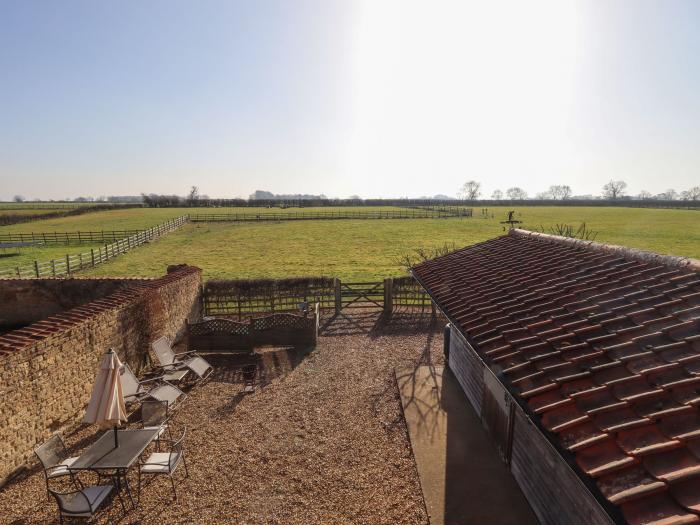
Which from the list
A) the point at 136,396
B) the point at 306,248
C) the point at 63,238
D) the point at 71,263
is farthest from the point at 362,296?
the point at 63,238

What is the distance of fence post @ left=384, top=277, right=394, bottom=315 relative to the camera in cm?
1573

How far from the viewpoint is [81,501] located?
5.44m

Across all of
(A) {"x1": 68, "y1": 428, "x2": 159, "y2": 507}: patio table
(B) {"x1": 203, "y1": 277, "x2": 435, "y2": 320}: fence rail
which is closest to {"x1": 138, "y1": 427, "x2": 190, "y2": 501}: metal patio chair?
(A) {"x1": 68, "y1": 428, "x2": 159, "y2": 507}: patio table

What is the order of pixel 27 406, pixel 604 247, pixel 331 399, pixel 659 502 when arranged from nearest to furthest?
1. pixel 659 502
2. pixel 27 406
3. pixel 604 247
4. pixel 331 399

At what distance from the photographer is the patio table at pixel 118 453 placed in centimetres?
577

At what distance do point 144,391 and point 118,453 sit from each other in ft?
9.77

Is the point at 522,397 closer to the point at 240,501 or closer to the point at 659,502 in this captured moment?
the point at 659,502

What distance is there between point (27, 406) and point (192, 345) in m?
5.31

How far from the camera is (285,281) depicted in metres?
16.6

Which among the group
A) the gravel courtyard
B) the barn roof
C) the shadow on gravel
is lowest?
the gravel courtyard

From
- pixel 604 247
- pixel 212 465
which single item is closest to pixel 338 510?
pixel 212 465

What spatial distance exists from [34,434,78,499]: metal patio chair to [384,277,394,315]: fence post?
11.4m

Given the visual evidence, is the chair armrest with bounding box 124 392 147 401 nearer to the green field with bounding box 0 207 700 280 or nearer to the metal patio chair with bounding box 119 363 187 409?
the metal patio chair with bounding box 119 363 187 409

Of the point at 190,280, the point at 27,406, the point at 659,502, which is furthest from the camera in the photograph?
the point at 190,280
